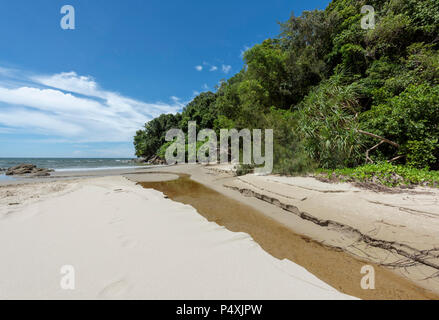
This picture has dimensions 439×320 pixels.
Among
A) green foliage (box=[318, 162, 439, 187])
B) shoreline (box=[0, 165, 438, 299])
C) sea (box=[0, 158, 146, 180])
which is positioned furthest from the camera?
sea (box=[0, 158, 146, 180])

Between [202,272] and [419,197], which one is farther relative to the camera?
[419,197]

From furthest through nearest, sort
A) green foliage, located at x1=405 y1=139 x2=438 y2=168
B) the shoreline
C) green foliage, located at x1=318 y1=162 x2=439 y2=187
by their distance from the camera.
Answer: green foliage, located at x1=405 y1=139 x2=438 y2=168, green foliage, located at x1=318 y1=162 x2=439 y2=187, the shoreline

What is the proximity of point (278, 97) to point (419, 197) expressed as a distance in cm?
1443

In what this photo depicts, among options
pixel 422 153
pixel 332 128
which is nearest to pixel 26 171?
pixel 332 128

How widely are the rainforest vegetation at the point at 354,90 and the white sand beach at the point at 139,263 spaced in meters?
6.28

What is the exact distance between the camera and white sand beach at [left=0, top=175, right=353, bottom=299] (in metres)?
1.46

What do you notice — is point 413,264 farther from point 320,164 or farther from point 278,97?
point 278,97

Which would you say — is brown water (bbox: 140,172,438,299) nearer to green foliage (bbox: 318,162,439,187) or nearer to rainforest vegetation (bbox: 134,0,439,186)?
green foliage (bbox: 318,162,439,187)

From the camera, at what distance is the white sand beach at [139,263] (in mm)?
1458

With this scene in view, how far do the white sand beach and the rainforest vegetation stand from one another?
628 cm

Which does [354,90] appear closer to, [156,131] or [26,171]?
[26,171]

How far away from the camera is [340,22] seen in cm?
1409

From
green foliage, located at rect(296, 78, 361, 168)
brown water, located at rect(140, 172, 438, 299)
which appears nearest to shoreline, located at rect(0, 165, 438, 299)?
brown water, located at rect(140, 172, 438, 299)

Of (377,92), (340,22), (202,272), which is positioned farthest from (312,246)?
(340,22)
